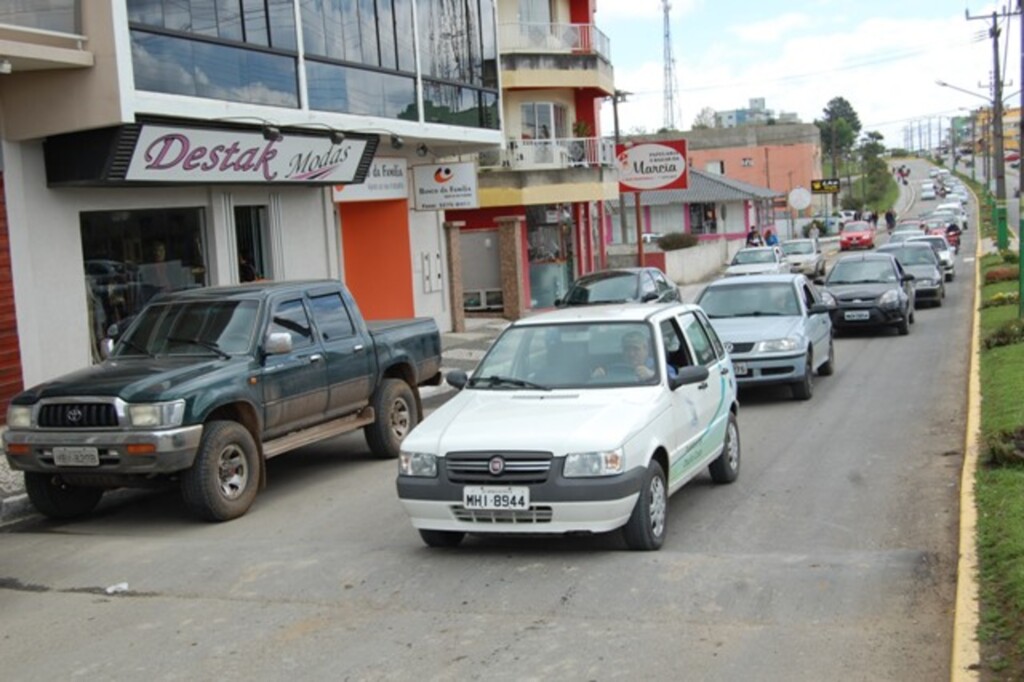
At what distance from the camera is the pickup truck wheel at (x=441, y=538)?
26.9 ft

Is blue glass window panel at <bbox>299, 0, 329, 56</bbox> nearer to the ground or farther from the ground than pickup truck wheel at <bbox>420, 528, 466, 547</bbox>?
farther from the ground

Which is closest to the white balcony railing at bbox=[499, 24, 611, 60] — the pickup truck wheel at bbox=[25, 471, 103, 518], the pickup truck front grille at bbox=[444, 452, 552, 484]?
the pickup truck wheel at bbox=[25, 471, 103, 518]

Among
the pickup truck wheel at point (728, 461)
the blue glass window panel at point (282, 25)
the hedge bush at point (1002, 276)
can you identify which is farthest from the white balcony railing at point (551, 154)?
the pickup truck wheel at point (728, 461)

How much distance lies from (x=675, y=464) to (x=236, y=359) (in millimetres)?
4086

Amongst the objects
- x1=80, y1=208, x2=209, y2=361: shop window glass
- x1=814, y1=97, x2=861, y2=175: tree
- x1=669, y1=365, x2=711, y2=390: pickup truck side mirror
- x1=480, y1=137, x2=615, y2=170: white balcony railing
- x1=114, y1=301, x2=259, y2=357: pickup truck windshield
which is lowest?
x1=669, y1=365, x2=711, y2=390: pickup truck side mirror

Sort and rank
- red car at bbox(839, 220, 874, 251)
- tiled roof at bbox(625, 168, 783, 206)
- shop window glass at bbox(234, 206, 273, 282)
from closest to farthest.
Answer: shop window glass at bbox(234, 206, 273, 282)
red car at bbox(839, 220, 874, 251)
tiled roof at bbox(625, 168, 783, 206)

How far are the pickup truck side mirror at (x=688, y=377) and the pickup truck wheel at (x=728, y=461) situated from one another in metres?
1.44

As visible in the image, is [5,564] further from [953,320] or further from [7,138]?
[953,320]

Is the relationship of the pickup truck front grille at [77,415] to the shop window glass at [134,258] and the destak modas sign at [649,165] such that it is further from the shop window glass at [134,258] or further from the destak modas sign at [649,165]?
the destak modas sign at [649,165]

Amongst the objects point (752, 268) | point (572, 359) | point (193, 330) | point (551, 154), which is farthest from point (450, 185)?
point (572, 359)

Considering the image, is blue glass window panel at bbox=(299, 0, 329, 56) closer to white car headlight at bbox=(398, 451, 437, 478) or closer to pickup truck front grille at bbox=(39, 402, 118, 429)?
pickup truck front grille at bbox=(39, 402, 118, 429)

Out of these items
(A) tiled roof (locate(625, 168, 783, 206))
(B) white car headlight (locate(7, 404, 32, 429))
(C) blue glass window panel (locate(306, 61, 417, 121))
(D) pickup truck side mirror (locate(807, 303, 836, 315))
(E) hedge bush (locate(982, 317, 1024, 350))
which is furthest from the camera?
(A) tiled roof (locate(625, 168, 783, 206))

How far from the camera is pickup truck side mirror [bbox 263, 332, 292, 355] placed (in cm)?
1036

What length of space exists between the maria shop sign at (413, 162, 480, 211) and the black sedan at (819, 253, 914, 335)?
7.77 m
